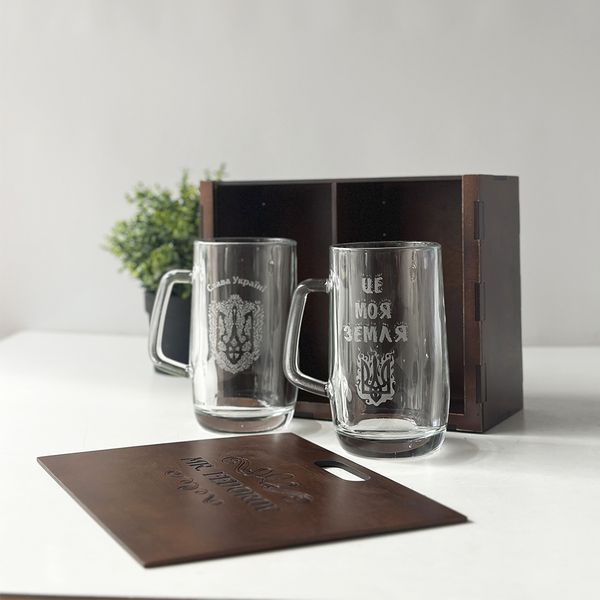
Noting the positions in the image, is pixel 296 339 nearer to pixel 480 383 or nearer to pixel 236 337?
pixel 236 337

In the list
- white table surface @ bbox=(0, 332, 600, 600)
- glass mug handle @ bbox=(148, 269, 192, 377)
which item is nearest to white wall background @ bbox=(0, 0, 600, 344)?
white table surface @ bbox=(0, 332, 600, 600)

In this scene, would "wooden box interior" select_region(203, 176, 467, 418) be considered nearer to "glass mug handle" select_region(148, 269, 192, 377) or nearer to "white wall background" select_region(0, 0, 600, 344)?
"glass mug handle" select_region(148, 269, 192, 377)

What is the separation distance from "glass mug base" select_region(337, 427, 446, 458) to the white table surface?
0.01m

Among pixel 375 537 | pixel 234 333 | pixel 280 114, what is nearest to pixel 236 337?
pixel 234 333

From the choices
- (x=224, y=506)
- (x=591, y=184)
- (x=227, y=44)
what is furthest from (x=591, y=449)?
(x=227, y=44)

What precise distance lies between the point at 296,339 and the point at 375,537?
11.8 inches

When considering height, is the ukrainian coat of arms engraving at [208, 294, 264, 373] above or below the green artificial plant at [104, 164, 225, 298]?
below

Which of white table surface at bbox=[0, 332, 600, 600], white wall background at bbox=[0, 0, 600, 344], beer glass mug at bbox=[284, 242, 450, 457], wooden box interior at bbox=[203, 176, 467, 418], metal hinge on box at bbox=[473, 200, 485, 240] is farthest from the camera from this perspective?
white wall background at bbox=[0, 0, 600, 344]

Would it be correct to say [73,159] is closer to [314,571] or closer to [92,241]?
[92,241]

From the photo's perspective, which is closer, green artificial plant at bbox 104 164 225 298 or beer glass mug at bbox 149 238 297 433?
beer glass mug at bbox 149 238 297 433

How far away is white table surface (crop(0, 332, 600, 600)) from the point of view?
0.61 m

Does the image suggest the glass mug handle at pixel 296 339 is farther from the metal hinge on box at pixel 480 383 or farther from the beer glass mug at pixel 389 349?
the metal hinge on box at pixel 480 383

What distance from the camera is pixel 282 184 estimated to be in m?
1.14

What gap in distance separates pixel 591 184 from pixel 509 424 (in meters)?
0.83
